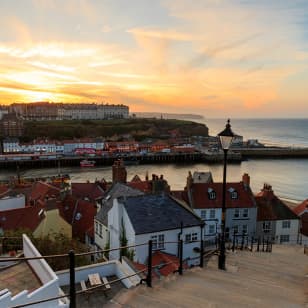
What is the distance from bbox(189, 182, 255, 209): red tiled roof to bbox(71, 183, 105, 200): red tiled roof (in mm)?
11196

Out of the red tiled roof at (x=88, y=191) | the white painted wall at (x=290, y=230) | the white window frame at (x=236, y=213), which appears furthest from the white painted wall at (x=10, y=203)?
the white painted wall at (x=290, y=230)

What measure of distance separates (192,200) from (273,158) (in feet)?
253

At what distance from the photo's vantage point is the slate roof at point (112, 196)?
20.4 meters

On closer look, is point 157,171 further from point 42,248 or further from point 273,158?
point 42,248

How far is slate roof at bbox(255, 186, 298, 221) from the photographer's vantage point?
26.0m

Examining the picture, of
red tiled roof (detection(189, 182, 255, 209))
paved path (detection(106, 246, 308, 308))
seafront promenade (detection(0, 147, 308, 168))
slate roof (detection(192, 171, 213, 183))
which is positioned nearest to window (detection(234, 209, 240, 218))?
red tiled roof (detection(189, 182, 255, 209))

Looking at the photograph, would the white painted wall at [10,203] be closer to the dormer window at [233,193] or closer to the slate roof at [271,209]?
the dormer window at [233,193]

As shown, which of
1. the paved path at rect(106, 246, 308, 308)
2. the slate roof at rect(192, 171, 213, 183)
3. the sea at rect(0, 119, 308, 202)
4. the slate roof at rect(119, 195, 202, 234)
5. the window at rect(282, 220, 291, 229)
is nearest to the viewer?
the paved path at rect(106, 246, 308, 308)

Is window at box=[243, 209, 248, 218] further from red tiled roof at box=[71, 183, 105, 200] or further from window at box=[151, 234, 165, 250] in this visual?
red tiled roof at box=[71, 183, 105, 200]

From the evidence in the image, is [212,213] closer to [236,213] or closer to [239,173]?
[236,213]

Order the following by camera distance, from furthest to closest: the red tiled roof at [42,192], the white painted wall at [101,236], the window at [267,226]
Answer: the red tiled roof at [42,192], the window at [267,226], the white painted wall at [101,236]

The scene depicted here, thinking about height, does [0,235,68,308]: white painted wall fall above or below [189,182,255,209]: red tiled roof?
above

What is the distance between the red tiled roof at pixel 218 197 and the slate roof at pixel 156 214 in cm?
773

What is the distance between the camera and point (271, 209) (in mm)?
26641
